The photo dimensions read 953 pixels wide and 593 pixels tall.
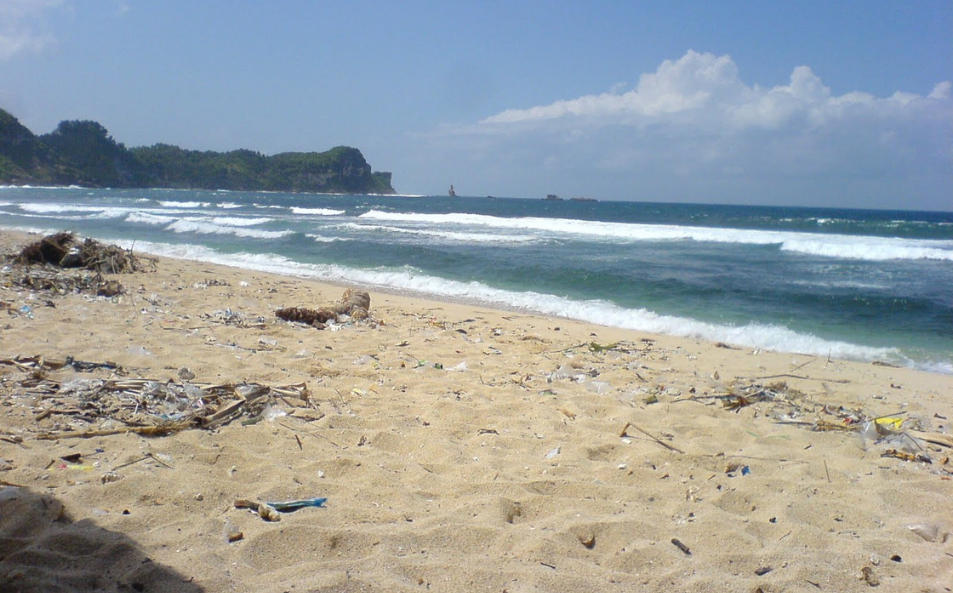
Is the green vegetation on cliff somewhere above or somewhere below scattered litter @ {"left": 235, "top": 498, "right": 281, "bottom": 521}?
above

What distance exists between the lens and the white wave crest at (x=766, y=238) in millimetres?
19500

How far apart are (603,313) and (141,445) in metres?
7.24

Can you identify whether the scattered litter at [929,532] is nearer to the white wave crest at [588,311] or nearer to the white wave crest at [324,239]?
the white wave crest at [588,311]

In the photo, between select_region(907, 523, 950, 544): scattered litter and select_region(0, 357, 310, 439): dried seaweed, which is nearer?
select_region(907, 523, 950, 544): scattered litter

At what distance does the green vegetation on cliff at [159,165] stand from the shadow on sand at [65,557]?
87562 mm

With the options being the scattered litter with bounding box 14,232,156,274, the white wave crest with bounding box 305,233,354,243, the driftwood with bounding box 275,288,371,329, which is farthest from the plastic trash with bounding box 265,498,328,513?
the white wave crest with bounding box 305,233,354,243

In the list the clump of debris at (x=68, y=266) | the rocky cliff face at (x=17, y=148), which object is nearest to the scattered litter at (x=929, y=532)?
the clump of debris at (x=68, y=266)

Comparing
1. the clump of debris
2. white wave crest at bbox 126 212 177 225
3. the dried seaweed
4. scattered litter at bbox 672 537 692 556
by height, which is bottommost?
scattered litter at bbox 672 537 692 556

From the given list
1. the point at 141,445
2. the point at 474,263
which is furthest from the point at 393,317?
the point at 474,263

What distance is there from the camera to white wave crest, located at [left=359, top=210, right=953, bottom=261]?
64.0 ft

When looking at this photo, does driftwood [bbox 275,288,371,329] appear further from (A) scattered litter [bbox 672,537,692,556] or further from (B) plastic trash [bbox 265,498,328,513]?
(A) scattered litter [bbox 672,537,692,556]

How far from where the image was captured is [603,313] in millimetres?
9180

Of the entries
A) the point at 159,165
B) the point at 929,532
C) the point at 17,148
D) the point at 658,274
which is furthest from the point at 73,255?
the point at 159,165

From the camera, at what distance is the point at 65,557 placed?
2.15 meters
